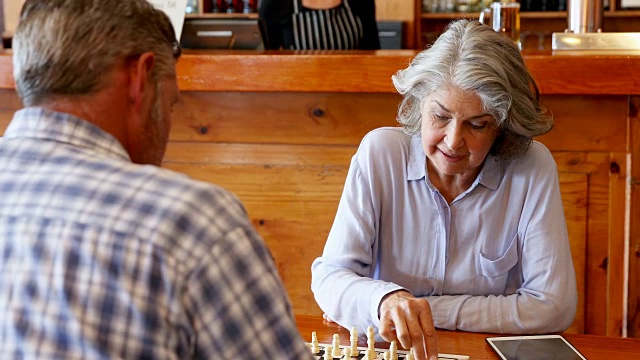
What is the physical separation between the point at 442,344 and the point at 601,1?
6.15 ft

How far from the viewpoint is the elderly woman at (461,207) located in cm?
180

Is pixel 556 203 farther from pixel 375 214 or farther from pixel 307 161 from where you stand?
pixel 307 161

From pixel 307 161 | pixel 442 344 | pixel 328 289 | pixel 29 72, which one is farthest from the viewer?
pixel 307 161

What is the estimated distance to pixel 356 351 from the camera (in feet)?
5.17

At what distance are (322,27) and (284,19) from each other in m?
0.16

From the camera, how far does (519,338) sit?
1.69 metres

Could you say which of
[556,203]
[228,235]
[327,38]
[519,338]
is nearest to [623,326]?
[556,203]

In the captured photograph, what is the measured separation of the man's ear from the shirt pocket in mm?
1085

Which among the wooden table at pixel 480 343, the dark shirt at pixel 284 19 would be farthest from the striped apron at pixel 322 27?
the wooden table at pixel 480 343

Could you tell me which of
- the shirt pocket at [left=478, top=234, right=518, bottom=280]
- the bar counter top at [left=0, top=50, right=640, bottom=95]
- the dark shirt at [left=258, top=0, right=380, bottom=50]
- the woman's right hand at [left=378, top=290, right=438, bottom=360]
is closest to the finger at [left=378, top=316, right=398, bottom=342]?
the woman's right hand at [left=378, top=290, right=438, bottom=360]

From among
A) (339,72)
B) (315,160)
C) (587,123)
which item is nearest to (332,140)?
(315,160)

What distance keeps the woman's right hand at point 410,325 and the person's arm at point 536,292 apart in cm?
21

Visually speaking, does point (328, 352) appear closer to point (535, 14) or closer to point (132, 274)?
point (132, 274)

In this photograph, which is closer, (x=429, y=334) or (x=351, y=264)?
(x=429, y=334)
